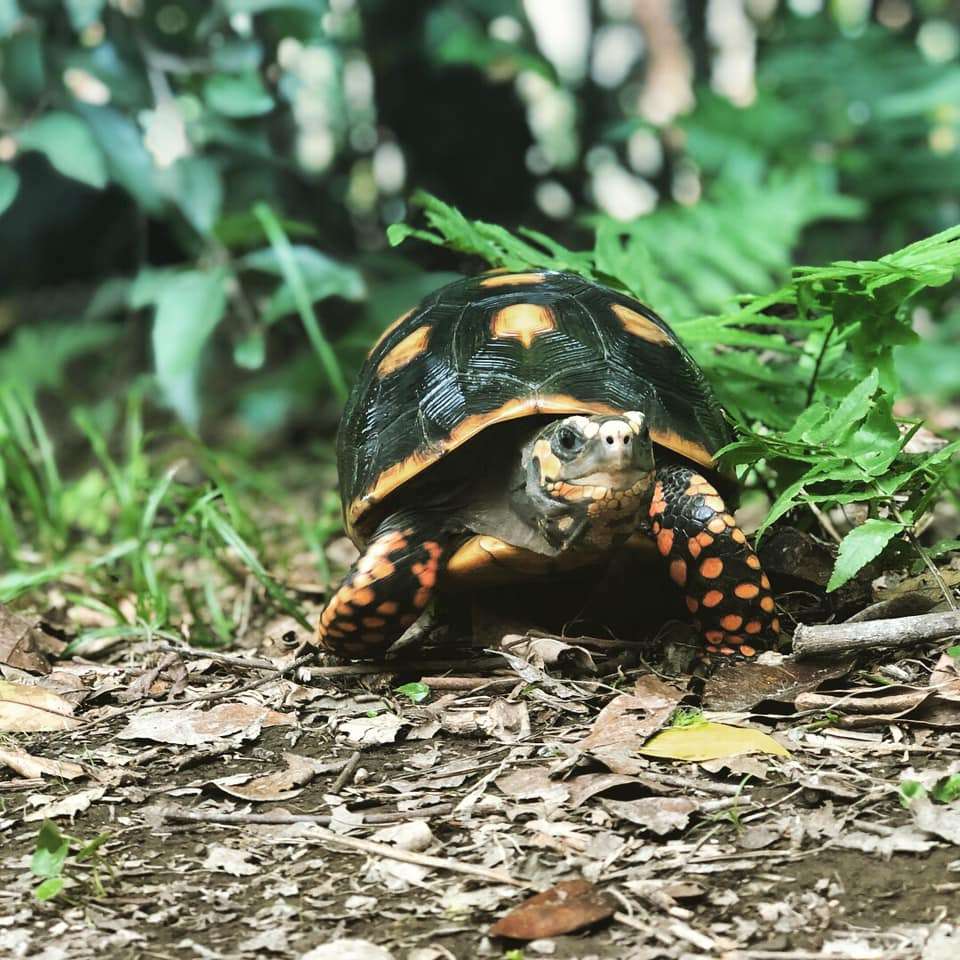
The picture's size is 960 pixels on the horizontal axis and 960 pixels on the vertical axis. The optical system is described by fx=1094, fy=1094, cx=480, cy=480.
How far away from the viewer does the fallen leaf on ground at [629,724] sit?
2.19 metres

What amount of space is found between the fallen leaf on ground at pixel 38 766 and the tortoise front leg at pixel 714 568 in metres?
1.46

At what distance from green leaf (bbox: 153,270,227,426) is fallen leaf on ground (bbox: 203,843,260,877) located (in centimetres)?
290

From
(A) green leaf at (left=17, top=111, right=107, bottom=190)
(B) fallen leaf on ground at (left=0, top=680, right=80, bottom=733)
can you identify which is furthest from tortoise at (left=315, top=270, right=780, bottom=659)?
(A) green leaf at (left=17, top=111, right=107, bottom=190)

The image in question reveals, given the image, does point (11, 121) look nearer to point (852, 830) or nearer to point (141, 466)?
point (141, 466)

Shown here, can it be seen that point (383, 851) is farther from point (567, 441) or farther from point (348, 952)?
point (567, 441)

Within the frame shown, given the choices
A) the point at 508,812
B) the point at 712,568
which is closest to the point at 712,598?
the point at 712,568

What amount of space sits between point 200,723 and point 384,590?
1.79ft

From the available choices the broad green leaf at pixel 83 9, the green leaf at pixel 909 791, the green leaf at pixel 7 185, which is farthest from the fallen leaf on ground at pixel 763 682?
the broad green leaf at pixel 83 9

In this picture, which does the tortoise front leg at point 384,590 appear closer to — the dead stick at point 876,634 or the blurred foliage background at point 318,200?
the blurred foliage background at point 318,200

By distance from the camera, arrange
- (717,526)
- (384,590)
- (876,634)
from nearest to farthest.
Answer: (876,634) → (717,526) → (384,590)

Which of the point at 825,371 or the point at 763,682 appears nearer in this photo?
the point at 763,682

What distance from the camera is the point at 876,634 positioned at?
7.94 feet

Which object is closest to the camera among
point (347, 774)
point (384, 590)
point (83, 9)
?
point (347, 774)

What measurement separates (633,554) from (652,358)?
20.9 inches
